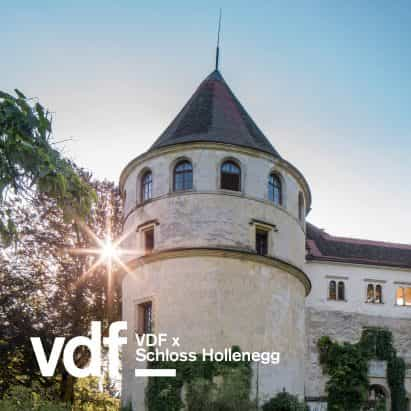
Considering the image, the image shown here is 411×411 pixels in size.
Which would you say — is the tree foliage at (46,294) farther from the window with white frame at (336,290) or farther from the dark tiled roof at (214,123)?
the window with white frame at (336,290)

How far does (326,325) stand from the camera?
116 ft

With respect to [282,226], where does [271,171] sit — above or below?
above

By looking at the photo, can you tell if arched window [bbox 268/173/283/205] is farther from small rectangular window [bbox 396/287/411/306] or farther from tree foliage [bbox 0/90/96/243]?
tree foliage [bbox 0/90/96/243]

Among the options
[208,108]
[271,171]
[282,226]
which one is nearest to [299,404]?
[282,226]

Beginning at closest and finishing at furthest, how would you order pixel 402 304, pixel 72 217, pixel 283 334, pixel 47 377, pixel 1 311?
pixel 72 217 → pixel 283 334 → pixel 1 311 → pixel 47 377 → pixel 402 304

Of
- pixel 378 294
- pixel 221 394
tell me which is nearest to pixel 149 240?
pixel 221 394

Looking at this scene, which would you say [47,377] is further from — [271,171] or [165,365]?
[271,171]

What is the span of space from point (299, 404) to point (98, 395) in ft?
47.9

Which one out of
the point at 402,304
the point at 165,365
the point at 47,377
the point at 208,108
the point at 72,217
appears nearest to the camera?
the point at 72,217

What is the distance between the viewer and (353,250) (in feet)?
126

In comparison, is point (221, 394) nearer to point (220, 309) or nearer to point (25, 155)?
point (220, 309)

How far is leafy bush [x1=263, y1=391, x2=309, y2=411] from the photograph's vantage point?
25453 millimetres

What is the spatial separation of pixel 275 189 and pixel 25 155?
17790 millimetres

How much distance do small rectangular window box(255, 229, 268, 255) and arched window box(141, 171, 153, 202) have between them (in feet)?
14.8
